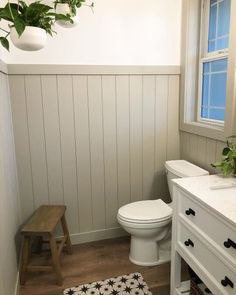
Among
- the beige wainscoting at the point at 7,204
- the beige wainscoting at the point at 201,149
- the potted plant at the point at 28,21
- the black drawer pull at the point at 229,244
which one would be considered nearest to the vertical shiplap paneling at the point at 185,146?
the beige wainscoting at the point at 201,149

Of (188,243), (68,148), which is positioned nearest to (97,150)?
(68,148)

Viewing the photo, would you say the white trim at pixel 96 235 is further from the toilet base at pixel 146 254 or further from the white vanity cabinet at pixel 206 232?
the white vanity cabinet at pixel 206 232

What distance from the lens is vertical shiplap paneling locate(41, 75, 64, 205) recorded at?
2191 millimetres

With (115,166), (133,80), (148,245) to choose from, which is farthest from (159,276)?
(133,80)

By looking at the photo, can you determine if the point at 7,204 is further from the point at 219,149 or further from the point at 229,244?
the point at 219,149

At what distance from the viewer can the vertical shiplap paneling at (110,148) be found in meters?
2.33

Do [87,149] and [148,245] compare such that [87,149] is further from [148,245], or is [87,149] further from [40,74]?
[148,245]

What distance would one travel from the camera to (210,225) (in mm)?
1312

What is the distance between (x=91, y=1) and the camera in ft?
7.09

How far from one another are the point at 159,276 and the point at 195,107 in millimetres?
1491

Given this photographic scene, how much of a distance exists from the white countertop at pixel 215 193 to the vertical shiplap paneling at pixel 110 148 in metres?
0.90

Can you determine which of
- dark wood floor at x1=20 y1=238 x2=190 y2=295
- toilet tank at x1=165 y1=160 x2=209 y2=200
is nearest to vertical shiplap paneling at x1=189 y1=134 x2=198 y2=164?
toilet tank at x1=165 y1=160 x2=209 y2=200

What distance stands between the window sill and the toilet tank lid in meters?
0.28

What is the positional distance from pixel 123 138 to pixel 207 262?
135 centimetres
